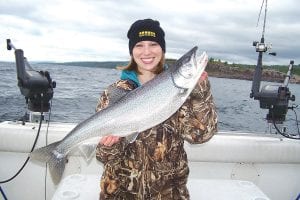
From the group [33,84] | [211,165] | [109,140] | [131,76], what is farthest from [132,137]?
[211,165]

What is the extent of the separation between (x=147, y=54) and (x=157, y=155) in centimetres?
107

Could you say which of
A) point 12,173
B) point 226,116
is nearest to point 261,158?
point 12,173

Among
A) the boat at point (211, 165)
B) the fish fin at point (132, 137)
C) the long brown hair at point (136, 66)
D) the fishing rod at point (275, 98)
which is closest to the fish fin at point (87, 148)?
the fish fin at point (132, 137)

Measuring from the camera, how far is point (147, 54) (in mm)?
3898

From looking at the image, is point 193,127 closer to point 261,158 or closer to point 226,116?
point 261,158

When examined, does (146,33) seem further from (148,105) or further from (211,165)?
(211,165)

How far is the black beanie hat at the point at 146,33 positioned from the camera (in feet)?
12.9

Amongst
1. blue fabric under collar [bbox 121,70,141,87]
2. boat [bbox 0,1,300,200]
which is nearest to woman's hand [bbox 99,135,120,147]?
blue fabric under collar [bbox 121,70,141,87]

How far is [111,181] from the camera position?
383 centimetres

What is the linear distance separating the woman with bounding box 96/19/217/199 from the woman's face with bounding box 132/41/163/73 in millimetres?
11

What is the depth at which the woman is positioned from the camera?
368 centimetres

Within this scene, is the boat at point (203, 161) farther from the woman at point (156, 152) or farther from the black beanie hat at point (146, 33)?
the black beanie hat at point (146, 33)

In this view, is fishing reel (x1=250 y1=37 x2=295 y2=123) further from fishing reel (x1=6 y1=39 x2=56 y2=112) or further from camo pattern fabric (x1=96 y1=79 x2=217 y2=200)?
fishing reel (x1=6 y1=39 x2=56 y2=112)

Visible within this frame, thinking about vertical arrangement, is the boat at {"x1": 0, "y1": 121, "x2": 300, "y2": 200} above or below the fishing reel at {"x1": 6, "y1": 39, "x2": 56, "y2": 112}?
below
